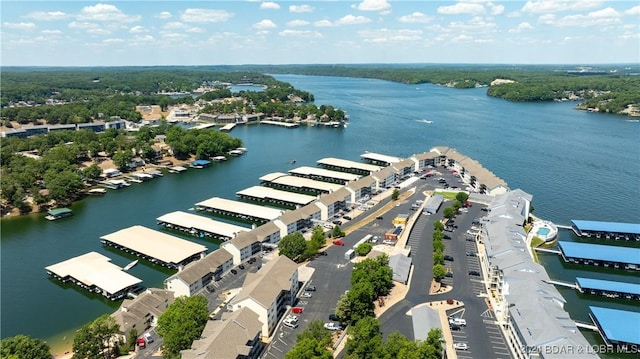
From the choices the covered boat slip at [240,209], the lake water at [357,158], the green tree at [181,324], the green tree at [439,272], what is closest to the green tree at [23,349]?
the lake water at [357,158]

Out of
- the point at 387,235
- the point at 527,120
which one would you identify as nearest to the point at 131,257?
the point at 387,235

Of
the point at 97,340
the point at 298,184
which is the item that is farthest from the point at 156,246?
the point at 298,184

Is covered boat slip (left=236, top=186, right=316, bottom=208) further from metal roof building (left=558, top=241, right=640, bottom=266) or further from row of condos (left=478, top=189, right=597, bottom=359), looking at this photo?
metal roof building (left=558, top=241, right=640, bottom=266)

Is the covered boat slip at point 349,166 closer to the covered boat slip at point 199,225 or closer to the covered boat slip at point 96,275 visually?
the covered boat slip at point 199,225

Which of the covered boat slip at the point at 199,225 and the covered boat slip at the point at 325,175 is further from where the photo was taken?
the covered boat slip at the point at 325,175

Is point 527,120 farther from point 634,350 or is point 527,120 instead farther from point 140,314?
point 140,314

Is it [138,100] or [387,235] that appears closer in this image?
[387,235]
